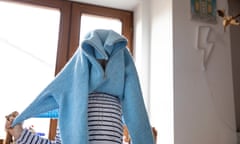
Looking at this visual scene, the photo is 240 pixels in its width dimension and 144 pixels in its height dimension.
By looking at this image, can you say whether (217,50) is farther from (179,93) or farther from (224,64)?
(179,93)

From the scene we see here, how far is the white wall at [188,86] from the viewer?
1.64 m

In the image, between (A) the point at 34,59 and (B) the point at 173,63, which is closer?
(B) the point at 173,63

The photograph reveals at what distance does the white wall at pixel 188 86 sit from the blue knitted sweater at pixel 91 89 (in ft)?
2.36

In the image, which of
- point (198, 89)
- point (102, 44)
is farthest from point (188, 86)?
point (102, 44)

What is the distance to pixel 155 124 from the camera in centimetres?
180

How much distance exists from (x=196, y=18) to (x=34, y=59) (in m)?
1.23

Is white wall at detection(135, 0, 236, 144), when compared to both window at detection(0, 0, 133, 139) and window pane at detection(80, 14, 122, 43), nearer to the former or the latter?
window pane at detection(80, 14, 122, 43)

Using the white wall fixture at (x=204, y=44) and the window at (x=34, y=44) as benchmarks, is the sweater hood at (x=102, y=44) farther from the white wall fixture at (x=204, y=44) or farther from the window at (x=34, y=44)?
the window at (x=34, y=44)

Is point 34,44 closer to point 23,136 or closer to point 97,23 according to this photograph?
point 97,23

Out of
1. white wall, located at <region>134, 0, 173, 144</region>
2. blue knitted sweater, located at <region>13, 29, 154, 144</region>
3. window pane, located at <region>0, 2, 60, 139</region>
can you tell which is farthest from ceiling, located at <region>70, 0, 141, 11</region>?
blue knitted sweater, located at <region>13, 29, 154, 144</region>

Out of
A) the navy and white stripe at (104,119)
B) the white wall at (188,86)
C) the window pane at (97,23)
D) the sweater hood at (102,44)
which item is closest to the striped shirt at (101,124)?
the navy and white stripe at (104,119)

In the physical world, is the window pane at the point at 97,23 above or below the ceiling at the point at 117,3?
below

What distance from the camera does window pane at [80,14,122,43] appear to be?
7.09ft

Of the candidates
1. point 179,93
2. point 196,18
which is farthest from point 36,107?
point 196,18
